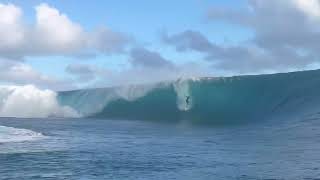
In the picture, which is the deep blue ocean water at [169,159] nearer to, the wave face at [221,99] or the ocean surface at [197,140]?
the ocean surface at [197,140]

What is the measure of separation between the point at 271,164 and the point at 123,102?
126ft

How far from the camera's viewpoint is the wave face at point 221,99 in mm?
39750

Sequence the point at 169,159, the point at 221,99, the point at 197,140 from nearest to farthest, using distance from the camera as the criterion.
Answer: the point at 169,159 < the point at 197,140 < the point at 221,99

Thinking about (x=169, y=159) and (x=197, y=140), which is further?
(x=197, y=140)

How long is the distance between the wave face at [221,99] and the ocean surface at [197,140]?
7 cm

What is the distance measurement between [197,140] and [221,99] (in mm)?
20154

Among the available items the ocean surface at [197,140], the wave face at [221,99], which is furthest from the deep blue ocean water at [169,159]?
the wave face at [221,99]

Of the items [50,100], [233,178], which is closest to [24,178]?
[233,178]

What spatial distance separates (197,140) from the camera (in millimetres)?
24875

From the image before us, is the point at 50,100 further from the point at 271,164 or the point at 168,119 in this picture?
the point at 271,164

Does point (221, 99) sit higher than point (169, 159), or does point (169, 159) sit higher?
point (221, 99)

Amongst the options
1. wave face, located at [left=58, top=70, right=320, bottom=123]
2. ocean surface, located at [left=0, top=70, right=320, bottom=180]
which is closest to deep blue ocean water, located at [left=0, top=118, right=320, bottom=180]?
ocean surface, located at [left=0, top=70, right=320, bottom=180]

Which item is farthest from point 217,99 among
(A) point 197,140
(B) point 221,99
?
(A) point 197,140

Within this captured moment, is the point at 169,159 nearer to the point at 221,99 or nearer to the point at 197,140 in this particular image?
the point at 197,140
